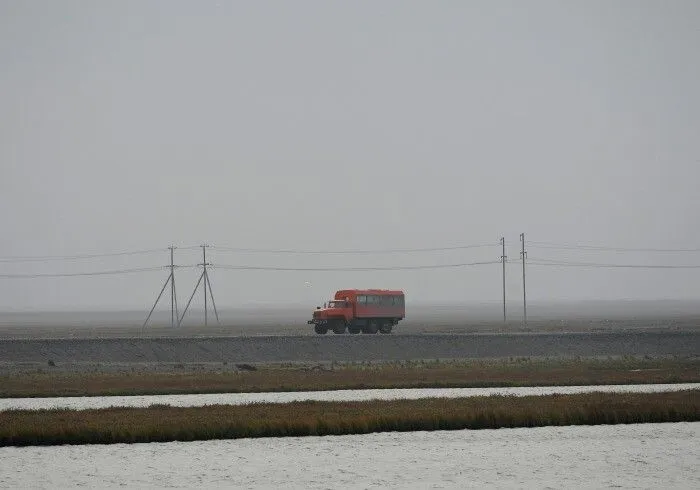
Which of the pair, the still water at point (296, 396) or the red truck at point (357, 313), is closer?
the still water at point (296, 396)

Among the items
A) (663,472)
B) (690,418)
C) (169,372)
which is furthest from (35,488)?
(169,372)

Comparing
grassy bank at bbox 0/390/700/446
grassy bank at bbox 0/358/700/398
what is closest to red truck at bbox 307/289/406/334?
grassy bank at bbox 0/358/700/398

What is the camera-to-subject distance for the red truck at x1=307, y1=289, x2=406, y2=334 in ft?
270

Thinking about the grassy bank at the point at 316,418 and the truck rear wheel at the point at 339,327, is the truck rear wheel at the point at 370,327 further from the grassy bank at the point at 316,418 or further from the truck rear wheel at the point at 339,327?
the grassy bank at the point at 316,418

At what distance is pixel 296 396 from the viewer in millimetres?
46469

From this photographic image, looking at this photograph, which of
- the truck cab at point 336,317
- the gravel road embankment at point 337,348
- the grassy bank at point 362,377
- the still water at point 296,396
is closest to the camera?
the still water at point 296,396

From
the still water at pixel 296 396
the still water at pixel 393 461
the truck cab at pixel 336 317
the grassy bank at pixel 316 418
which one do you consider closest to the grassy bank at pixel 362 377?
the still water at pixel 296 396

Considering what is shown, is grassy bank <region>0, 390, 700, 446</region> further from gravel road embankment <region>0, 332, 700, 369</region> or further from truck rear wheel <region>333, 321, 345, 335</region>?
truck rear wheel <region>333, 321, 345, 335</region>

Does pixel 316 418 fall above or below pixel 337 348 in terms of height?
below

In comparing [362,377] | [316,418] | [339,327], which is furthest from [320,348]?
[316,418]

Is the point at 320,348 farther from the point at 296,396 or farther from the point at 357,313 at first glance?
the point at 296,396

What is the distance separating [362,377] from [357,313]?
2810 cm

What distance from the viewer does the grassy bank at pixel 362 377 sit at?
164 feet

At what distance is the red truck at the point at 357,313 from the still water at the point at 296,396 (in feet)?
110
